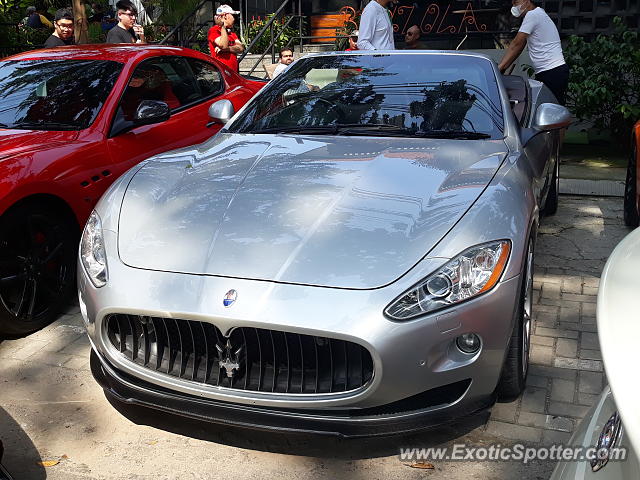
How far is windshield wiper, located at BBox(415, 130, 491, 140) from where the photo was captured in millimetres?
3676

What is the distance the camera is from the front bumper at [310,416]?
2.56 meters

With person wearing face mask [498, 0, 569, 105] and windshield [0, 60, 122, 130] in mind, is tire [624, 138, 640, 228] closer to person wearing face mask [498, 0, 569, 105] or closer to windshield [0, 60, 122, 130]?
person wearing face mask [498, 0, 569, 105]

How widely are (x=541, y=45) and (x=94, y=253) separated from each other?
233 inches

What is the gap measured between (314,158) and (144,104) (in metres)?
1.68

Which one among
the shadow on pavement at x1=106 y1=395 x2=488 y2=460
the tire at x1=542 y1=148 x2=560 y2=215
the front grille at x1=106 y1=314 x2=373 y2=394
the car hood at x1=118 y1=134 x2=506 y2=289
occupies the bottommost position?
the tire at x1=542 y1=148 x2=560 y2=215

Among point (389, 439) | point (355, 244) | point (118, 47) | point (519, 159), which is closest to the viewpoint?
point (355, 244)

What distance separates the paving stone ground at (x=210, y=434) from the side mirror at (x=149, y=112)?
1565 millimetres

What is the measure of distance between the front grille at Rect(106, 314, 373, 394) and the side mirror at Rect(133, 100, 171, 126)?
2.20m

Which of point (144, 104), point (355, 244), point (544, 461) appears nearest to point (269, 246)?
point (355, 244)

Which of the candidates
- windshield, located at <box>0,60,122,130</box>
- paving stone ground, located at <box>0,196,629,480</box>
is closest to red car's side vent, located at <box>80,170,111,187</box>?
windshield, located at <box>0,60,122,130</box>

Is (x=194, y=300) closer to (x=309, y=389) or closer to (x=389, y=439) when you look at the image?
(x=309, y=389)

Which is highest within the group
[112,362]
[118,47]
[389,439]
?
[118,47]

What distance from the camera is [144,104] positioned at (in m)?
4.64

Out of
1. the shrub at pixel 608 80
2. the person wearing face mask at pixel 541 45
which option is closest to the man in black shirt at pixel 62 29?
the person wearing face mask at pixel 541 45
